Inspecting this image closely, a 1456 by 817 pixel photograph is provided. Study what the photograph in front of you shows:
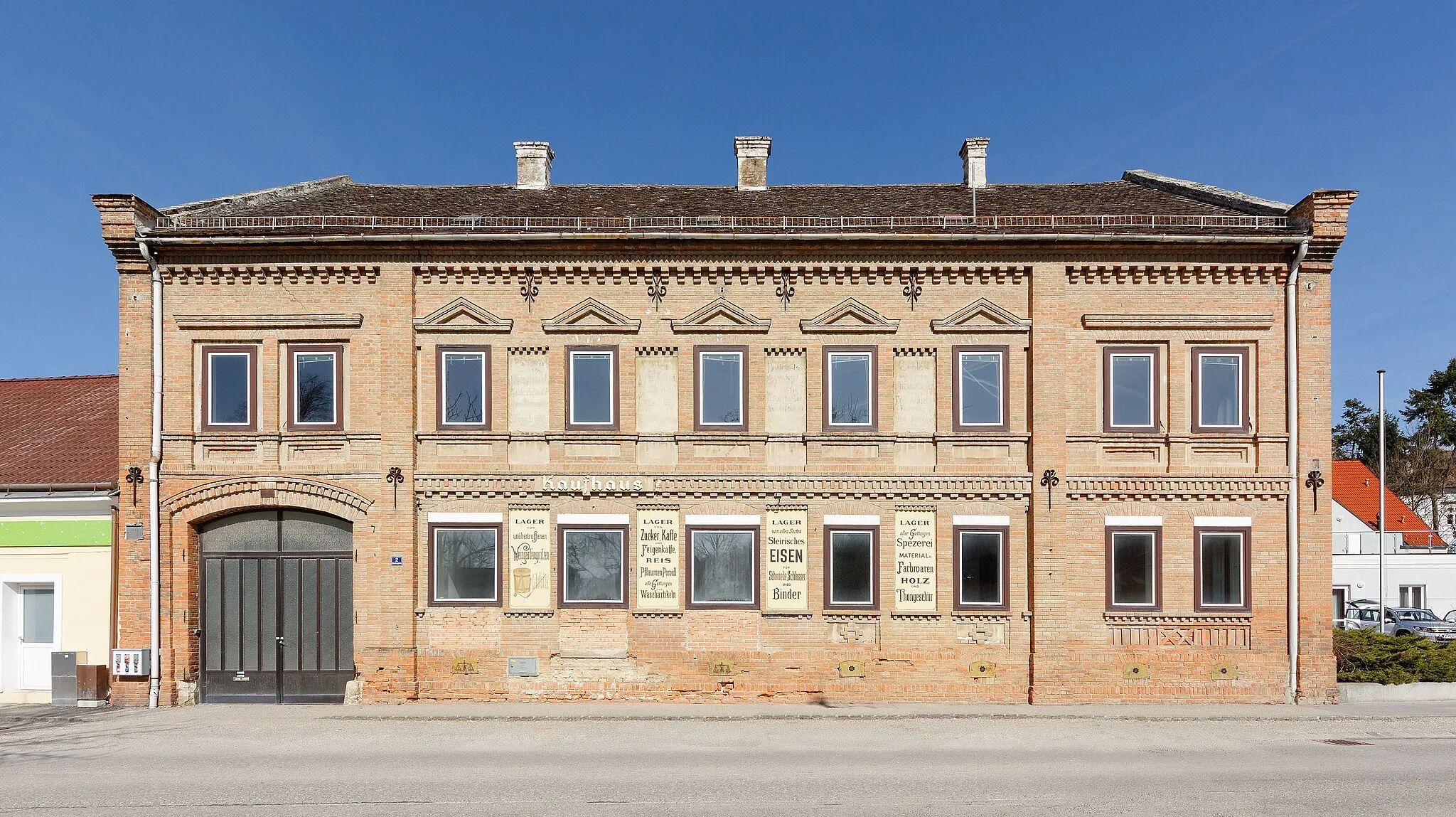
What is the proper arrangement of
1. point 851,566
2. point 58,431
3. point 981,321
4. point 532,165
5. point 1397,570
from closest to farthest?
point 851,566 → point 981,321 → point 58,431 → point 532,165 → point 1397,570

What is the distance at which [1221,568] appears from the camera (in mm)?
14734

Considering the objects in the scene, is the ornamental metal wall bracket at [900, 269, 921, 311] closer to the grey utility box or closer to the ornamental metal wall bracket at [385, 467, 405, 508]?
the ornamental metal wall bracket at [385, 467, 405, 508]

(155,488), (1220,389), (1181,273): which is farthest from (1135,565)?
(155,488)

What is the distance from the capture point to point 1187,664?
→ 14570 mm

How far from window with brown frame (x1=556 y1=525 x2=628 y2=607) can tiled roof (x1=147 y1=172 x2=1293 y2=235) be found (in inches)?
229

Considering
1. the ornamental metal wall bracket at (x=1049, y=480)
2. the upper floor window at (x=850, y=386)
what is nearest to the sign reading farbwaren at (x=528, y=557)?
the upper floor window at (x=850, y=386)

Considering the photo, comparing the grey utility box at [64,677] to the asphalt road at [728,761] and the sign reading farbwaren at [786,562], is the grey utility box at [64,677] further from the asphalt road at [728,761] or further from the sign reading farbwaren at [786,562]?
the sign reading farbwaren at [786,562]

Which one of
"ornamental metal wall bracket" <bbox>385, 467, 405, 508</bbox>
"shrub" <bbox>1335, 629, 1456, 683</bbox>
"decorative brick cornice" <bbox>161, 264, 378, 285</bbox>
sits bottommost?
"shrub" <bbox>1335, 629, 1456, 683</bbox>

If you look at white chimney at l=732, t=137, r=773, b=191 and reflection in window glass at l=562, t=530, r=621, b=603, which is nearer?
reflection in window glass at l=562, t=530, r=621, b=603

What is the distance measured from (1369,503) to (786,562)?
3587cm

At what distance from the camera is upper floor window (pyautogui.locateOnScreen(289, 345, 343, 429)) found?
14914mm

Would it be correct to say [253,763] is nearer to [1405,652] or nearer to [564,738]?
[564,738]

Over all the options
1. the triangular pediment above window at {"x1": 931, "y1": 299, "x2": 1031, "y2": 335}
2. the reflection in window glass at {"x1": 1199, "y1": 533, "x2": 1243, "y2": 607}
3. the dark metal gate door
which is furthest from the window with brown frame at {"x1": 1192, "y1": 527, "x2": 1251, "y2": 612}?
the dark metal gate door

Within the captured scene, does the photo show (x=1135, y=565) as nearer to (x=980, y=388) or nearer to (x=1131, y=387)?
(x=1131, y=387)
